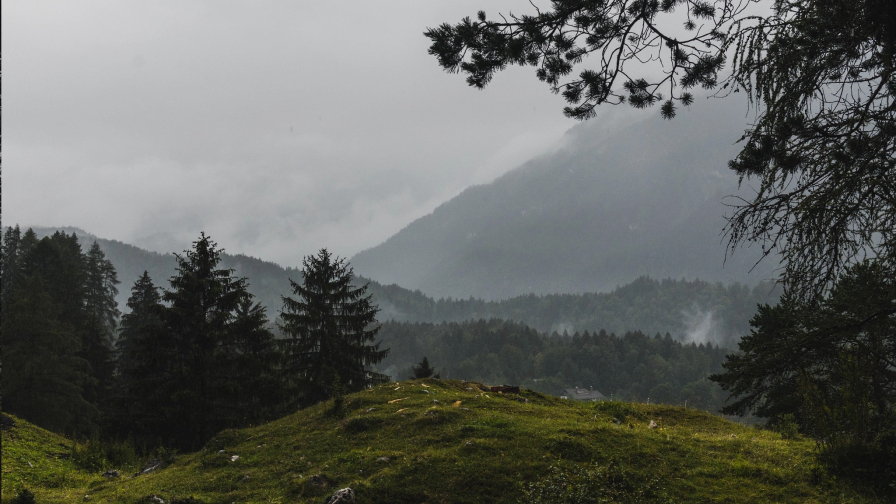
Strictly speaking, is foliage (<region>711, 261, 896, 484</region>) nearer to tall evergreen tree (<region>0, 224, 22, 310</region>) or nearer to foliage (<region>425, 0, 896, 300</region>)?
foliage (<region>425, 0, 896, 300</region>)

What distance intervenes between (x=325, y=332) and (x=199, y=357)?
6.74 m

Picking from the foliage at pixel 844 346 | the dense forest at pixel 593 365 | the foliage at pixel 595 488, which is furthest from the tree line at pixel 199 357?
the dense forest at pixel 593 365

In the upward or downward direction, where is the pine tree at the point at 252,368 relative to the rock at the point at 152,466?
upward

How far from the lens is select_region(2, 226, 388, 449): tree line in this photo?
2186 cm

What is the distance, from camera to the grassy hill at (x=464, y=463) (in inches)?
303

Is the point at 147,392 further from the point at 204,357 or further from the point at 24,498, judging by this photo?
the point at 24,498

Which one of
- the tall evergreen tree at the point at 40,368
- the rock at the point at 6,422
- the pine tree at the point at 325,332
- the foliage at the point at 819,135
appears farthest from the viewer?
the tall evergreen tree at the point at 40,368

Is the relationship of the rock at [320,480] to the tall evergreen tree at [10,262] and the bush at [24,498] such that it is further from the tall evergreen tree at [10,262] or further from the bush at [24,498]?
the tall evergreen tree at [10,262]

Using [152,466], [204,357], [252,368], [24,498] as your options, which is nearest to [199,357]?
[204,357]

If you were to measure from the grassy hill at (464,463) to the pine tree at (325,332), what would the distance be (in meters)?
13.9

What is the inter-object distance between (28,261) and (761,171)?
50.3 meters

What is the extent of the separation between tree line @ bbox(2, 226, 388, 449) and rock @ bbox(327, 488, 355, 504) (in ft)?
27.8

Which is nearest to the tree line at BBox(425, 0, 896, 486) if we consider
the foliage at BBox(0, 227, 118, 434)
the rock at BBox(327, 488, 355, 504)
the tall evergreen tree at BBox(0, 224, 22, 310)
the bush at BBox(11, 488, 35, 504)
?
the rock at BBox(327, 488, 355, 504)

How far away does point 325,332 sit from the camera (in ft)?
90.7
